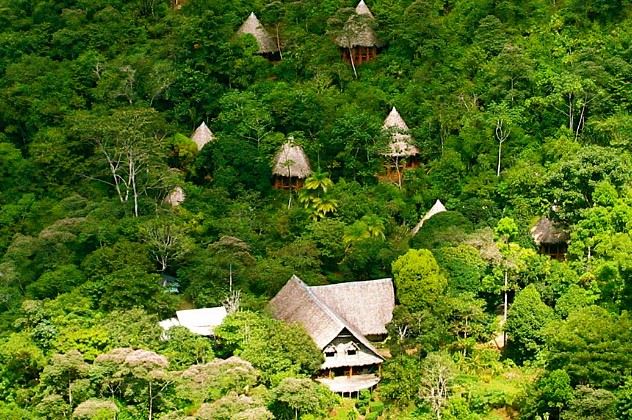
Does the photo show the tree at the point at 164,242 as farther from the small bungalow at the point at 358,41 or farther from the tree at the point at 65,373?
the small bungalow at the point at 358,41

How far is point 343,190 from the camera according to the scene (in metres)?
45.8

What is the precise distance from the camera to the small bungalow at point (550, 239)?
→ 4269 cm

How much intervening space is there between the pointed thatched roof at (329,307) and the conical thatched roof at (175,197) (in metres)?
8.68

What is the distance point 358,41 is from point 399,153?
29.0 feet

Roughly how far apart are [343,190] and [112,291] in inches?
461

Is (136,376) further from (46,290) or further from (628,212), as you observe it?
(628,212)

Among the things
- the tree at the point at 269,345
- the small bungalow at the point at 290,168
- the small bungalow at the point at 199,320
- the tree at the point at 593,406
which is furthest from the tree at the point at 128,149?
the tree at the point at 593,406

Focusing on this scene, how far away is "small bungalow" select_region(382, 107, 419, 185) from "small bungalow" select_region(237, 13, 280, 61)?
9608 millimetres

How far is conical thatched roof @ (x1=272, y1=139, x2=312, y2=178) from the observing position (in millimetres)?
47406

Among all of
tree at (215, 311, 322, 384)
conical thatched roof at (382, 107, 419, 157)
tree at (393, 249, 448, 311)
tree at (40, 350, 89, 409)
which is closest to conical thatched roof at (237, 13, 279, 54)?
conical thatched roof at (382, 107, 419, 157)

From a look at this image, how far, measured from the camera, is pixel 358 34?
54469 millimetres

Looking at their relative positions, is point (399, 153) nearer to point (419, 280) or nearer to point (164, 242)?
point (419, 280)

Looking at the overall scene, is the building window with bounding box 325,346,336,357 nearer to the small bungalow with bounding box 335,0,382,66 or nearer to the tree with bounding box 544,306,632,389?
the tree with bounding box 544,306,632,389

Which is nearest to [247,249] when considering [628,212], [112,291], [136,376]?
[112,291]
